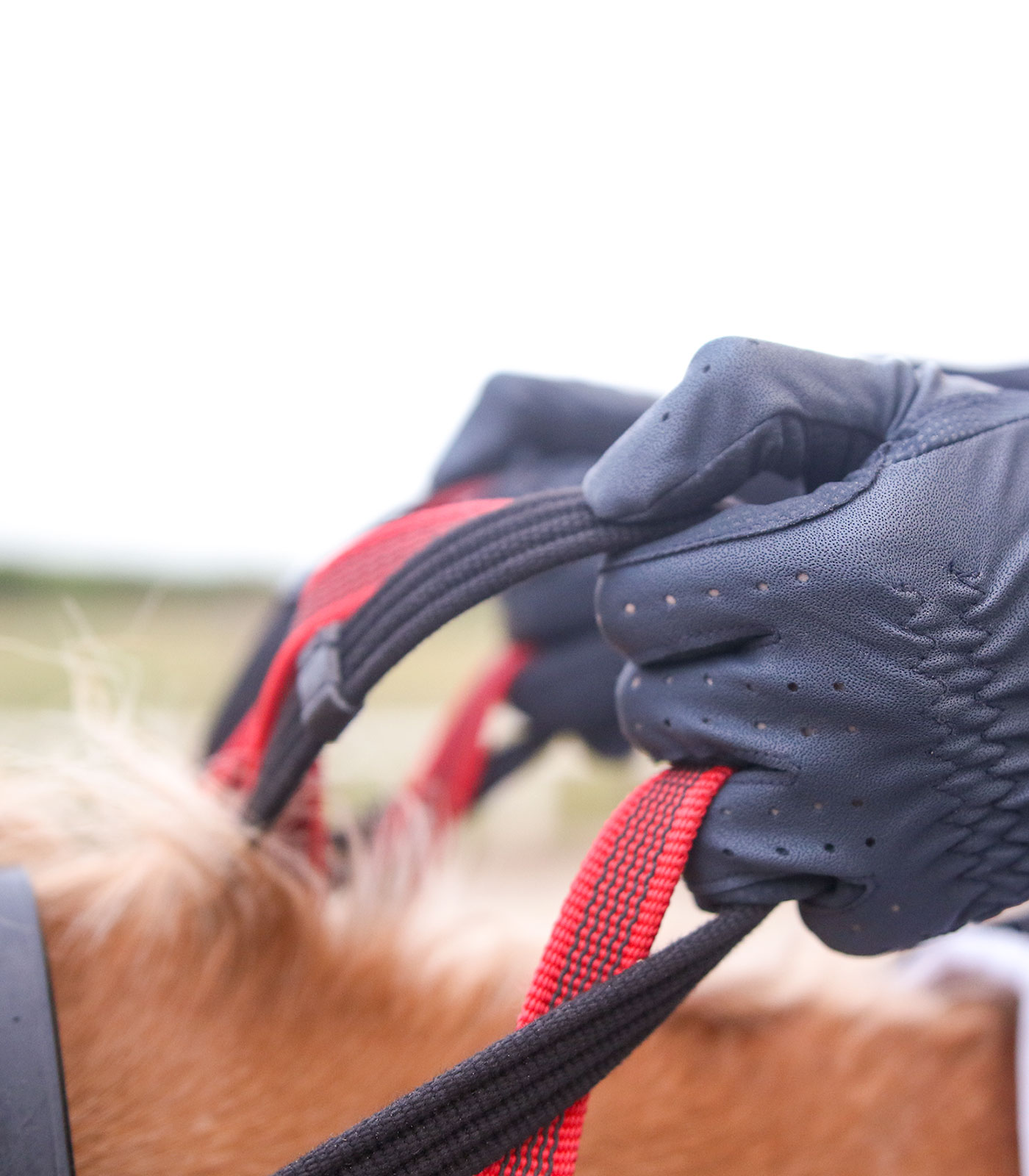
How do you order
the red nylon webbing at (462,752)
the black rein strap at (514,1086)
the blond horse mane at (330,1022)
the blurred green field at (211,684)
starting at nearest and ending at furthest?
the black rein strap at (514,1086) → the blond horse mane at (330,1022) → the blurred green field at (211,684) → the red nylon webbing at (462,752)

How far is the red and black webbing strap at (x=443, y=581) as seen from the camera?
0.37 meters

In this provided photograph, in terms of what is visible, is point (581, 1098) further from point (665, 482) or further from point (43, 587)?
point (43, 587)

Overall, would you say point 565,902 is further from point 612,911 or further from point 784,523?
point 784,523

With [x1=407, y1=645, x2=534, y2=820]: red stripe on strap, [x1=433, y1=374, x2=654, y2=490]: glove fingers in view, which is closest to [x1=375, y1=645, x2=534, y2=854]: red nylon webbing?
[x1=407, y1=645, x2=534, y2=820]: red stripe on strap

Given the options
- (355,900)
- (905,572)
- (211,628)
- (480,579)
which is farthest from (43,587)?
(905,572)

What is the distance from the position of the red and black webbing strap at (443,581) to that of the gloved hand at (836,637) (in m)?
0.01

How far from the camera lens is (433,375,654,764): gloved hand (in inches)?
24.4

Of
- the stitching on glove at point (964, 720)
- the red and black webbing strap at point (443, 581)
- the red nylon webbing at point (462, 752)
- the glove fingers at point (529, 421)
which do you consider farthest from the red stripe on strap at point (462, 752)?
the stitching on glove at point (964, 720)

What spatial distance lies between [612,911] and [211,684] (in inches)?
35.5

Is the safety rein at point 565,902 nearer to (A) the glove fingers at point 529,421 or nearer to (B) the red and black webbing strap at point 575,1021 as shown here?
(B) the red and black webbing strap at point 575,1021

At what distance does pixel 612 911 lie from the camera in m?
0.35

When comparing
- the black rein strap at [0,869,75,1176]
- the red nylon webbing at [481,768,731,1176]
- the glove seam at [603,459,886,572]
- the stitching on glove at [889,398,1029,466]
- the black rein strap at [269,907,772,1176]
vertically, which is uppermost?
the stitching on glove at [889,398,1029,466]

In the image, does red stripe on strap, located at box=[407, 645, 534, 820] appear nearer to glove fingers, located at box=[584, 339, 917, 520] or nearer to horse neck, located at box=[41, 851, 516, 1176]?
horse neck, located at box=[41, 851, 516, 1176]

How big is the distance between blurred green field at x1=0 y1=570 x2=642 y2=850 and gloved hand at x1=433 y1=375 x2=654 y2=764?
0.23 feet
